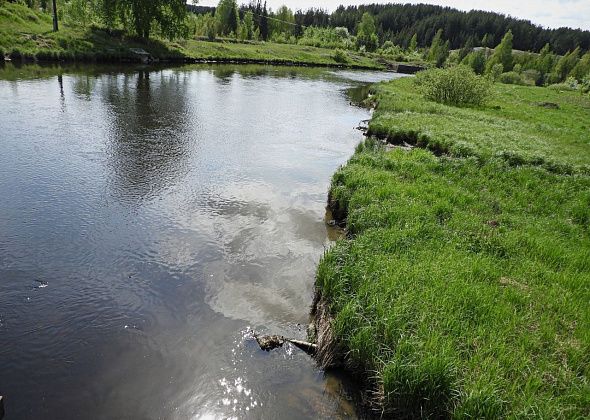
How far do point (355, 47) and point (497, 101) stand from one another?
111699mm

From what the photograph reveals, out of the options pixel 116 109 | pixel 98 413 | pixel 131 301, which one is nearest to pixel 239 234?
pixel 131 301

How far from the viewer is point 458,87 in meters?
39.6

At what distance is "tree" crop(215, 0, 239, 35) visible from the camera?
117 metres

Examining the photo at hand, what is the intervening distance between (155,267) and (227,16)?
122 m

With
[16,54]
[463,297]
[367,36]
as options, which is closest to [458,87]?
[463,297]

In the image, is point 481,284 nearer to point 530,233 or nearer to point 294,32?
point 530,233

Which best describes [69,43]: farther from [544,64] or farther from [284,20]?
[284,20]

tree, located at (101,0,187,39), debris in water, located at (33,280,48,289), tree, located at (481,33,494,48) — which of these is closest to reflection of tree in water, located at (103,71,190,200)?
debris in water, located at (33,280,48,289)

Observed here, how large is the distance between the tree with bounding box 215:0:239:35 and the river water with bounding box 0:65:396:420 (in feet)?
342

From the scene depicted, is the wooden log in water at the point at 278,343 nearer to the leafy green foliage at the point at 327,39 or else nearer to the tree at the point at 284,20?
the leafy green foliage at the point at 327,39

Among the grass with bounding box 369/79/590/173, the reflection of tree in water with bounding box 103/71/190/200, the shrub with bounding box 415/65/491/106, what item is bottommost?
the reflection of tree in water with bounding box 103/71/190/200

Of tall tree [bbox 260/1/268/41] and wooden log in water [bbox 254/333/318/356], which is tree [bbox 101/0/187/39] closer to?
wooden log in water [bbox 254/333/318/356]

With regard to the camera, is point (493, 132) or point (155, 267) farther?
point (493, 132)

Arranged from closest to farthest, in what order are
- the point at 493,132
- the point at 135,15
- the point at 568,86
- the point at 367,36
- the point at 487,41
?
the point at 493,132, the point at 135,15, the point at 568,86, the point at 367,36, the point at 487,41
